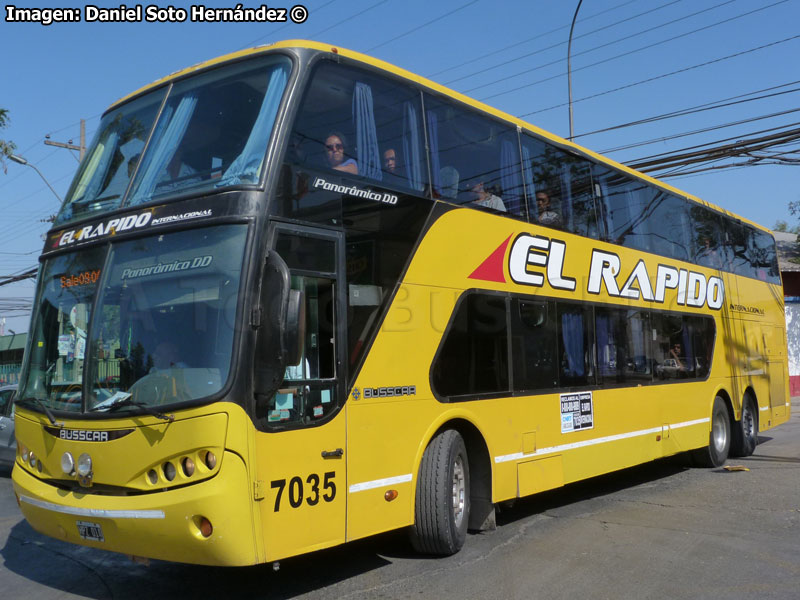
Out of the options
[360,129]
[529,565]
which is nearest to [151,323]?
[360,129]

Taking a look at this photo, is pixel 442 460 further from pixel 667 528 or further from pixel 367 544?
pixel 667 528

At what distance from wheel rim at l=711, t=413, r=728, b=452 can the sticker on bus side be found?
474 cm

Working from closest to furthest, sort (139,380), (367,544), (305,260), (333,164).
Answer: (139,380)
(305,260)
(333,164)
(367,544)

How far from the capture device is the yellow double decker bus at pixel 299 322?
17.1 feet

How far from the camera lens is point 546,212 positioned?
9.16m

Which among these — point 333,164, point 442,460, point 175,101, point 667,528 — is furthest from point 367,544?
point 175,101

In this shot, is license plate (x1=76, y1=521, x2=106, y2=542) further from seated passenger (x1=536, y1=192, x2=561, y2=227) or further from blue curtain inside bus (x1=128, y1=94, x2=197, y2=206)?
seated passenger (x1=536, y1=192, x2=561, y2=227)

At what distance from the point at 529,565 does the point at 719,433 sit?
8.02 m

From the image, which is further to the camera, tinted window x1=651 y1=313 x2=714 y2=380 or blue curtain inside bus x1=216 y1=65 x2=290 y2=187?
tinted window x1=651 y1=313 x2=714 y2=380

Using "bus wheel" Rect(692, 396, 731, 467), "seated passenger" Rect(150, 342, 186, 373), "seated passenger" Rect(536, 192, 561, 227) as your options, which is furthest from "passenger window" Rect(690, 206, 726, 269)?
"seated passenger" Rect(150, 342, 186, 373)

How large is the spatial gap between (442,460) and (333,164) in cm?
279

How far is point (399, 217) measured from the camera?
270 inches

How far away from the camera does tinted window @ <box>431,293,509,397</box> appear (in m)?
7.28

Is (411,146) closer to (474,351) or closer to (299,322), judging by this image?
(474,351)
